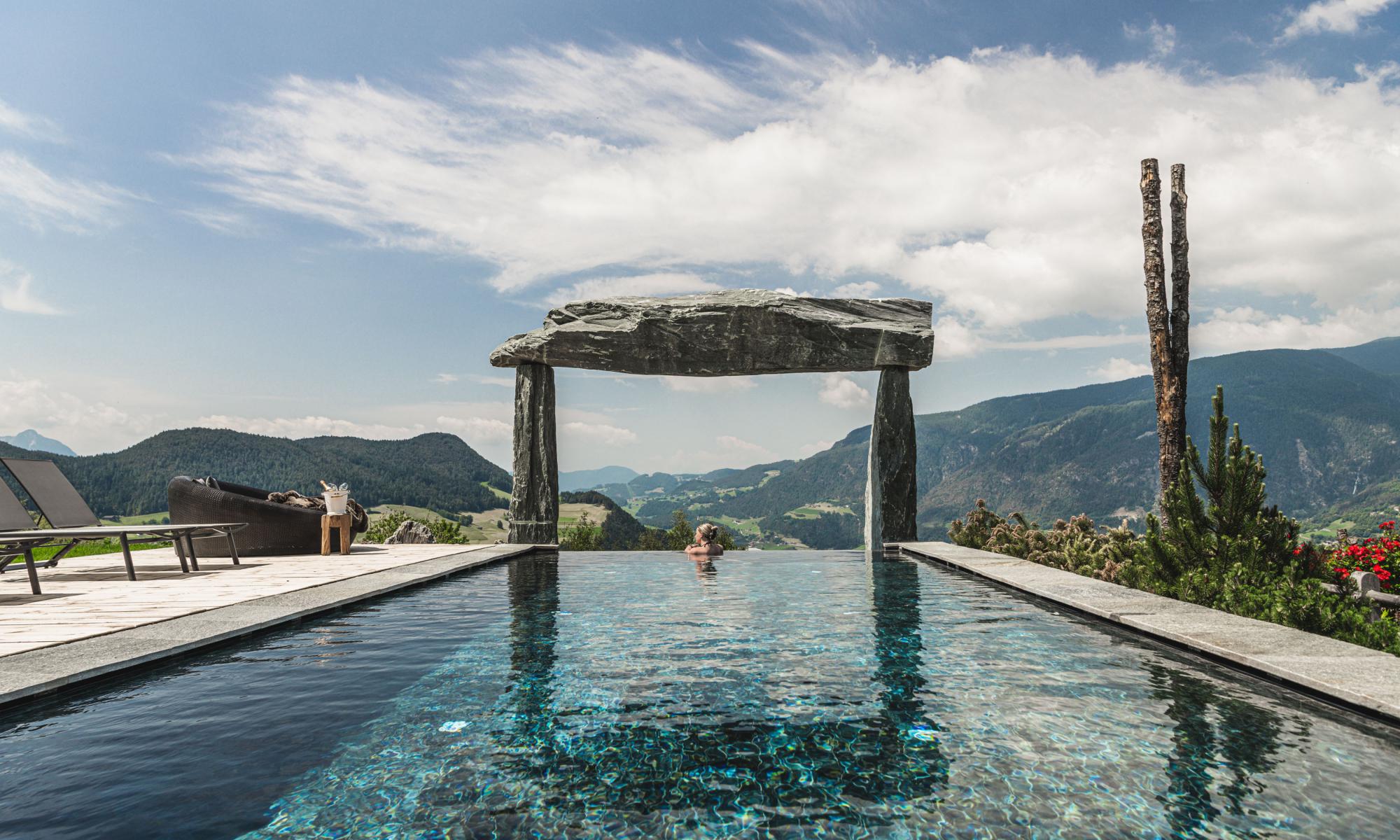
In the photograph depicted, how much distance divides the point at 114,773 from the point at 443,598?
4573 mm

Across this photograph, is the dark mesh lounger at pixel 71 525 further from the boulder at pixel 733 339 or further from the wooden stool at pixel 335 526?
the boulder at pixel 733 339

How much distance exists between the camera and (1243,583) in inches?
261

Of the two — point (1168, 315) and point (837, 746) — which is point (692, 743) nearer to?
point (837, 746)

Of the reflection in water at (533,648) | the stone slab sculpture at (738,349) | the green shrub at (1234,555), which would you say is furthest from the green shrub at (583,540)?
the green shrub at (1234,555)

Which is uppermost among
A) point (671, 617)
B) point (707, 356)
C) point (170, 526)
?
point (707, 356)

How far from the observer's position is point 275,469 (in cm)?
6988

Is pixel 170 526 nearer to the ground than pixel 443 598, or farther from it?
farther from it

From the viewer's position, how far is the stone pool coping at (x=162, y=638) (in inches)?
152

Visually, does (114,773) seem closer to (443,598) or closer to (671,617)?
(671,617)

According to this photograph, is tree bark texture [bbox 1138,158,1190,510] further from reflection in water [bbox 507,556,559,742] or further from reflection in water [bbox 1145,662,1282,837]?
reflection in water [bbox 507,556,559,742]

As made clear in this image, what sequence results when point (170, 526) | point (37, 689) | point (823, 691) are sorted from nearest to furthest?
point (37, 689) → point (823, 691) → point (170, 526)

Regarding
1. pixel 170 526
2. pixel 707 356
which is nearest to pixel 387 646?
pixel 170 526

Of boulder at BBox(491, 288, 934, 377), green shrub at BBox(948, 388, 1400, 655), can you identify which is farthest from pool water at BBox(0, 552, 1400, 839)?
boulder at BBox(491, 288, 934, 377)

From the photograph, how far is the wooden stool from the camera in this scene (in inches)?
447
